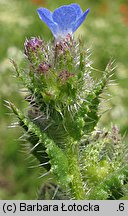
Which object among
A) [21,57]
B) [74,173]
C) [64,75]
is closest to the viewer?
[64,75]

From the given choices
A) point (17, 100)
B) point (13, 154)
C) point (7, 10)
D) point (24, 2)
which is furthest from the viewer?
point (24, 2)

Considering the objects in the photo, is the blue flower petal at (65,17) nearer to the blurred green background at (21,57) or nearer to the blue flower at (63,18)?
the blue flower at (63,18)

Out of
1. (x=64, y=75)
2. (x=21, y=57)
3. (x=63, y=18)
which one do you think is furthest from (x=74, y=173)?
(x=21, y=57)

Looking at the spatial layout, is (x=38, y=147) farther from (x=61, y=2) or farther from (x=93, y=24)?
(x=61, y=2)

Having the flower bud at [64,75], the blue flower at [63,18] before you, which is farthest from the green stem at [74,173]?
the blue flower at [63,18]

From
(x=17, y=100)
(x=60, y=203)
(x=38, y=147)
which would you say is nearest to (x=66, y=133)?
(x=38, y=147)

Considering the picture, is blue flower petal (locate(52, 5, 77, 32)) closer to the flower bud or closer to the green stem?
the flower bud

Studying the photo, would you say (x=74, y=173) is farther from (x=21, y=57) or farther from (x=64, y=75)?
(x=21, y=57)
